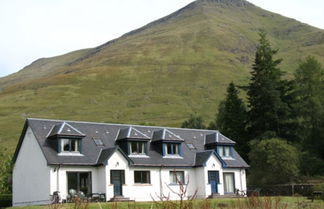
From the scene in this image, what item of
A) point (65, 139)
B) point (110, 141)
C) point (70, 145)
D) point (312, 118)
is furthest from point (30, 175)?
point (312, 118)

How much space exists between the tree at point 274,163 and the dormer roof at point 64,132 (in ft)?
67.2

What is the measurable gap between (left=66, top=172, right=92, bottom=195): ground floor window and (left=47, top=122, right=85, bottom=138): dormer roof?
2872 mm

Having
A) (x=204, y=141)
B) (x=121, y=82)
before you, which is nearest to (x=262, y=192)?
(x=204, y=141)

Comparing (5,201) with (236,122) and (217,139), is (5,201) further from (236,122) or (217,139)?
(236,122)

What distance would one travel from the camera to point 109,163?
38312mm

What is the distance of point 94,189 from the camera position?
1521 inches

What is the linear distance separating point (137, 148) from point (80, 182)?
19.3 feet

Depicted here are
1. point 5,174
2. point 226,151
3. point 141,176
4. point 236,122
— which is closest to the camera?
point 141,176

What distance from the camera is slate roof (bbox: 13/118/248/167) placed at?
125ft

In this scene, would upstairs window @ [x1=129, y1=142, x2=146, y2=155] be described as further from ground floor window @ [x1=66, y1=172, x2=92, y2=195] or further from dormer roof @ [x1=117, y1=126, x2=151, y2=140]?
ground floor window @ [x1=66, y1=172, x2=92, y2=195]

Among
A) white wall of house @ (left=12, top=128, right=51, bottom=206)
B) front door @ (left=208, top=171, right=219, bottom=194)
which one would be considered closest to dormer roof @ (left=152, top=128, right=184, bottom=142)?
front door @ (left=208, top=171, right=219, bottom=194)

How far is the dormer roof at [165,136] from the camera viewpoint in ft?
143

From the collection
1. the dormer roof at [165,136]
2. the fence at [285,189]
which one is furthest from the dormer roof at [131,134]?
the fence at [285,189]

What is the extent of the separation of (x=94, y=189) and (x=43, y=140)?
5.40 metres
